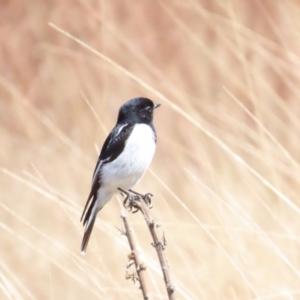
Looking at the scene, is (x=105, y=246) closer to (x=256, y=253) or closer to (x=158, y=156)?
(x=256, y=253)

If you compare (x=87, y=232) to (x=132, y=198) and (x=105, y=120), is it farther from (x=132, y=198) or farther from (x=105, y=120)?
(x=105, y=120)

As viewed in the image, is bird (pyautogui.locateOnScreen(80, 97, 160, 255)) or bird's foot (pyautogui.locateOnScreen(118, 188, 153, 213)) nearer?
bird's foot (pyautogui.locateOnScreen(118, 188, 153, 213))

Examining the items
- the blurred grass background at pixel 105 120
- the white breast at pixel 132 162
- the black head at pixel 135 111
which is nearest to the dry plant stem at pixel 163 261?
the white breast at pixel 132 162

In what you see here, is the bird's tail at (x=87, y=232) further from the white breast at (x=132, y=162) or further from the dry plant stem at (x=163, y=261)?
the dry plant stem at (x=163, y=261)

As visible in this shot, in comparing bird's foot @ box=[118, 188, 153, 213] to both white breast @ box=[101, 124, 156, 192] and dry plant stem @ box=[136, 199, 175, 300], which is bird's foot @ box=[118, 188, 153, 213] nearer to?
white breast @ box=[101, 124, 156, 192]

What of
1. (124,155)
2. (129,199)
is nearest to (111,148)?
(124,155)

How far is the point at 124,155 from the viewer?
1742mm

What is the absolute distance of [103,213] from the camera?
290 cm

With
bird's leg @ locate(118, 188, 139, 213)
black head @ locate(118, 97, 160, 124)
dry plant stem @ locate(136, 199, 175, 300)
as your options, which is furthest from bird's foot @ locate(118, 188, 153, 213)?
dry plant stem @ locate(136, 199, 175, 300)

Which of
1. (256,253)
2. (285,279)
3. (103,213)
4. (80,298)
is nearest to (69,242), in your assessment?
(80,298)

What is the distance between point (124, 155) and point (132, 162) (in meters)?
0.03

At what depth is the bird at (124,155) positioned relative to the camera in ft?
5.64

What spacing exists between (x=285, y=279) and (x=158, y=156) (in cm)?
240

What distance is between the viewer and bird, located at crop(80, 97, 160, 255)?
172 centimetres
